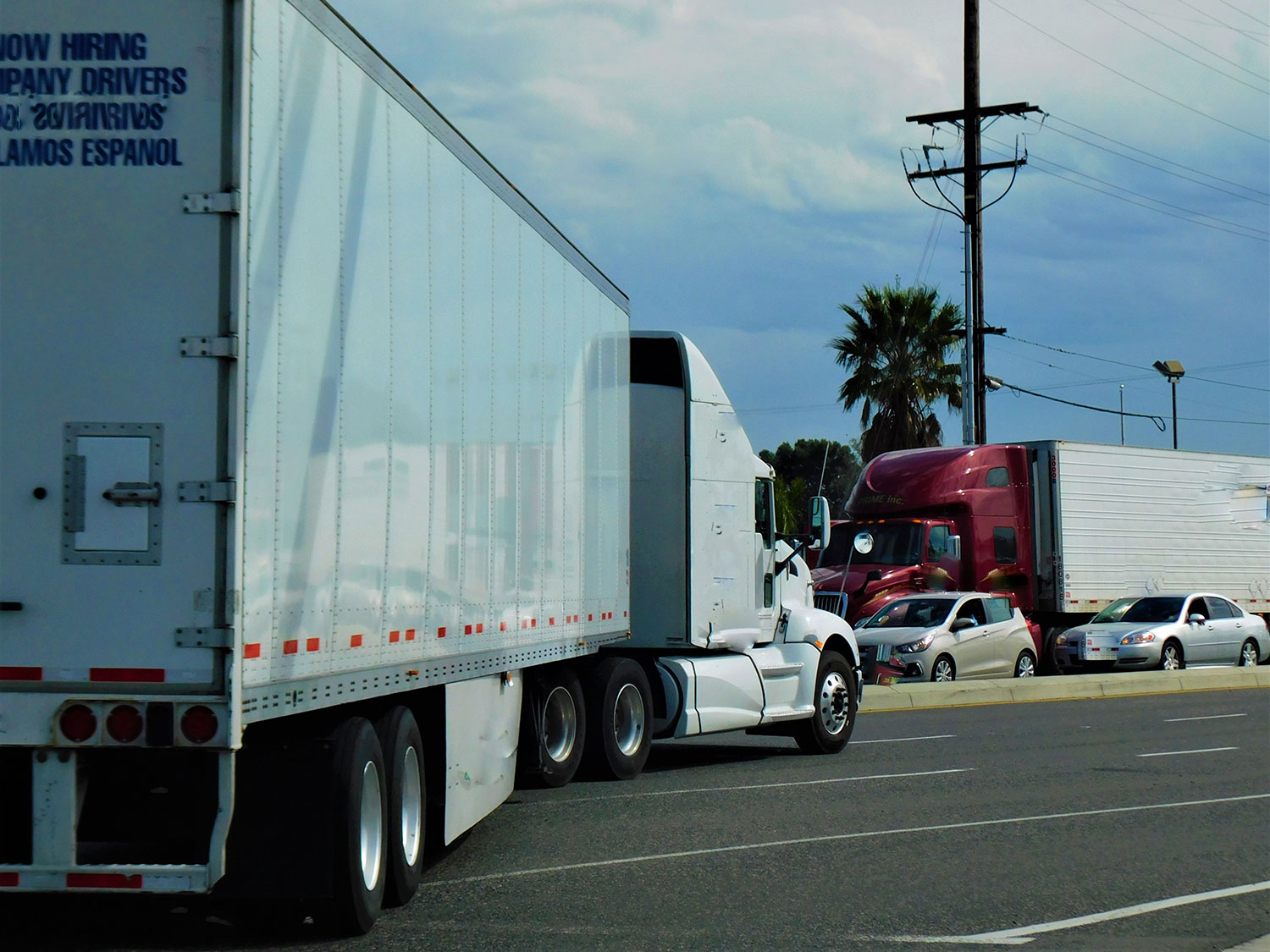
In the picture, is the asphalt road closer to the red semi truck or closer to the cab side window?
the cab side window

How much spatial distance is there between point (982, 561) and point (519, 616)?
1908 cm

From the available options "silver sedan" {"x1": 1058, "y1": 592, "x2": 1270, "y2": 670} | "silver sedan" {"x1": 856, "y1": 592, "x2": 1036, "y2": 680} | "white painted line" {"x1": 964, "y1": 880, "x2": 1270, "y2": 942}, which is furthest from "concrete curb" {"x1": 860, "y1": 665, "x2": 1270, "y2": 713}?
"white painted line" {"x1": 964, "y1": 880, "x2": 1270, "y2": 942}

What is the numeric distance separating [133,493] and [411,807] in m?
2.64

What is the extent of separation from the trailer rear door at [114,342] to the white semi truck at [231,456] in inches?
0.4

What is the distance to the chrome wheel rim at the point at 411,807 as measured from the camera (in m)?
7.77

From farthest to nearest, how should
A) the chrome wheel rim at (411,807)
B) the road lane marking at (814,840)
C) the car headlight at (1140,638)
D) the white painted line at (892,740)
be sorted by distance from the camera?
the car headlight at (1140,638) < the white painted line at (892,740) < the road lane marking at (814,840) < the chrome wheel rim at (411,807)

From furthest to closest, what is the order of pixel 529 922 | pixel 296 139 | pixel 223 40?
1. pixel 529 922
2. pixel 296 139
3. pixel 223 40

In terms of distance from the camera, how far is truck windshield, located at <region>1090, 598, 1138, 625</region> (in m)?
28.6

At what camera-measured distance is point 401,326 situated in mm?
7793

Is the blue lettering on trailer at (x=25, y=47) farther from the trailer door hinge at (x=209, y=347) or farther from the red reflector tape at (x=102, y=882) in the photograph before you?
the red reflector tape at (x=102, y=882)

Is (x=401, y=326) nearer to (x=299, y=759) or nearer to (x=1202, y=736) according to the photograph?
(x=299, y=759)

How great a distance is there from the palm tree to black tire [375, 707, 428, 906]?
110 ft

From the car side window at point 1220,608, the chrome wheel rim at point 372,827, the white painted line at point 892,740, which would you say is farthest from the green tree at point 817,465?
the chrome wheel rim at point 372,827

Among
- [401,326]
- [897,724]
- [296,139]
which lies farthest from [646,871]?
[897,724]
